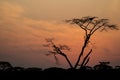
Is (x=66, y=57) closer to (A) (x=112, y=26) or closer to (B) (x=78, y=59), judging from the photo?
(B) (x=78, y=59)

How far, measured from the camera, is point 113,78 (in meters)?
31.9

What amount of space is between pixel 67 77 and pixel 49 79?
2.54 metres

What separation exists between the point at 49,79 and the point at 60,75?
9.14 feet

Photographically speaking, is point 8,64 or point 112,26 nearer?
point 112,26

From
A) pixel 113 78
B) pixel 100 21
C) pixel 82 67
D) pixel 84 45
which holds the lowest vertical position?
pixel 113 78

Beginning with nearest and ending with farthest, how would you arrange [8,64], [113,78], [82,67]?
[113,78] < [82,67] < [8,64]

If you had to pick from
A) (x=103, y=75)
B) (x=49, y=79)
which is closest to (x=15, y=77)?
(x=49, y=79)

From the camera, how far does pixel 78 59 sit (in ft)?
149

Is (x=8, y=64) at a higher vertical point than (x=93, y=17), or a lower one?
lower

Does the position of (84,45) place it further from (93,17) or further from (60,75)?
(60,75)

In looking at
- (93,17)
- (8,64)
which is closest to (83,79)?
(93,17)

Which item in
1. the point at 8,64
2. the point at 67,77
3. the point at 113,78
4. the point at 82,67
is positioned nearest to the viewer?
the point at 113,78

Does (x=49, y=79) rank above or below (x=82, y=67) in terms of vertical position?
below

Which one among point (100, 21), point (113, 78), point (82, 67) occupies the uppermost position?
point (100, 21)
